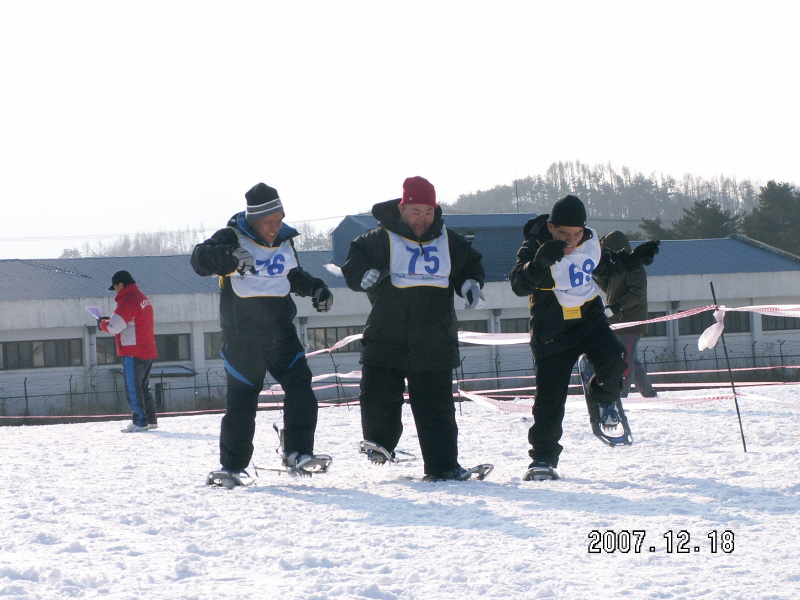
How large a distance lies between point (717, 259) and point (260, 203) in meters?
37.2

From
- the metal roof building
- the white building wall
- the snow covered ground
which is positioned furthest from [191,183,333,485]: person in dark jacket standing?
the white building wall

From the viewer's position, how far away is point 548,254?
4.72 m

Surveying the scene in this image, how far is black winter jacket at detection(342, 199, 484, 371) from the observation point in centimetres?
493

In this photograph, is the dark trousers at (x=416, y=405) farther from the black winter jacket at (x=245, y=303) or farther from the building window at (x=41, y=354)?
the building window at (x=41, y=354)

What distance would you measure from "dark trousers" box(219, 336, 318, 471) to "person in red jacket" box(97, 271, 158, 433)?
4.68 metres

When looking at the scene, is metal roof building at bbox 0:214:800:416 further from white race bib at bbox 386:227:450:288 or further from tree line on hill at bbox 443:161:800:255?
tree line on hill at bbox 443:161:800:255

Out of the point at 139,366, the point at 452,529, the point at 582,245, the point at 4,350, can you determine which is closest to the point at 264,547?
the point at 452,529

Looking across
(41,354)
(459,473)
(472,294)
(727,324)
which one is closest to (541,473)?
(459,473)

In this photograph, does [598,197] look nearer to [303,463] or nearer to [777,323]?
[777,323]

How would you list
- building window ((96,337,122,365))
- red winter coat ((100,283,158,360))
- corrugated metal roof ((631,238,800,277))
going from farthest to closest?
corrugated metal roof ((631,238,800,277)) < building window ((96,337,122,365)) < red winter coat ((100,283,158,360))

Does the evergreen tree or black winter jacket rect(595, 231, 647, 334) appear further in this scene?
the evergreen tree

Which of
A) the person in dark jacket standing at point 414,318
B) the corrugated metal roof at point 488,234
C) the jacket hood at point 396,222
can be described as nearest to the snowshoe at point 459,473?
the person in dark jacket standing at point 414,318

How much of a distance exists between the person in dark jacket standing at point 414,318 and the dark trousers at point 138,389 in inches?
201

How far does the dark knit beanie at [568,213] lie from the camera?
4.95 meters
